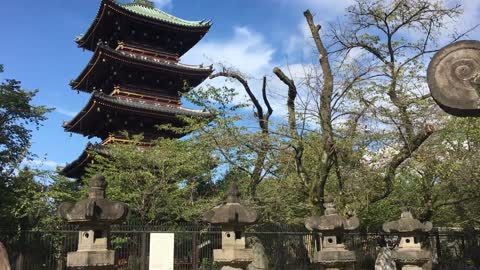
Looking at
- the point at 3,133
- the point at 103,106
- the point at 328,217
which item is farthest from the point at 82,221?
the point at 103,106

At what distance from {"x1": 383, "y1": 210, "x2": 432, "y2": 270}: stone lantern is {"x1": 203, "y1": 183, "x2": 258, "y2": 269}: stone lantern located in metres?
3.97

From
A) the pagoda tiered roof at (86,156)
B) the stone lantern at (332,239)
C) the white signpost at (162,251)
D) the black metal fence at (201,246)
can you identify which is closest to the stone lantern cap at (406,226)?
the stone lantern at (332,239)

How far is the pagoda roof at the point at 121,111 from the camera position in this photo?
22.9 m

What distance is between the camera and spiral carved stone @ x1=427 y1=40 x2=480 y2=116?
7.92ft

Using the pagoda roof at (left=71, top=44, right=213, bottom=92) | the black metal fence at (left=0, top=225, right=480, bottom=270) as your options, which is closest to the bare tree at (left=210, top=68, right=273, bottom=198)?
the black metal fence at (left=0, top=225, right=480, bottom=270)

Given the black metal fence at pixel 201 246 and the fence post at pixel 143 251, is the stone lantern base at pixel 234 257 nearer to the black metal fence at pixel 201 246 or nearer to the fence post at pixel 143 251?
the black metal fence at pixel 201 246

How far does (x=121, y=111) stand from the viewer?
23516mm

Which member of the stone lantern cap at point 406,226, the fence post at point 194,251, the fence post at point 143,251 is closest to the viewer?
the stone lantern cap at point 406,226

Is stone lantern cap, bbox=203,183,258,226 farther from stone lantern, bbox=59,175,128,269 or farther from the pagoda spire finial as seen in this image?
the pagoda spire finial

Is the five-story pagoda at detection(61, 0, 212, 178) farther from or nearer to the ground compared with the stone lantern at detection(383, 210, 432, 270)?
farther from the ground

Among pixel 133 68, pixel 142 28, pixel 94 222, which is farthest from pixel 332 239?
pixel 142 28

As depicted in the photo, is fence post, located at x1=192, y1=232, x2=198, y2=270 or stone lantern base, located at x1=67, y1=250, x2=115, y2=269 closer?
stone lantern base, located at x1=67, y1=250, x2=115, y2=269

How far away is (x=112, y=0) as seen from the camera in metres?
25.5

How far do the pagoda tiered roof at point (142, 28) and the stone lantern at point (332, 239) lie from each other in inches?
775
